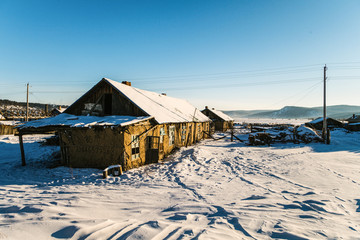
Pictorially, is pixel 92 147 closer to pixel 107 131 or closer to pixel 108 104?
pixel 107 131

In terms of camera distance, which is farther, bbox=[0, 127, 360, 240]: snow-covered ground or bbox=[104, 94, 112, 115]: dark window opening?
bbox=[104, 94, 112, 115]: dark window opening

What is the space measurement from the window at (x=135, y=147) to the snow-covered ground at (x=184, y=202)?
1.25 metres

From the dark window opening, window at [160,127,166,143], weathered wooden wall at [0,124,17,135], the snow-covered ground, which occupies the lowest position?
the snow-covered ground

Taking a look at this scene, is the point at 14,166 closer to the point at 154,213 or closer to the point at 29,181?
the point at 29,181

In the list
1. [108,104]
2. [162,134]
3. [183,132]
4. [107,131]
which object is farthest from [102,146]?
[183,132]

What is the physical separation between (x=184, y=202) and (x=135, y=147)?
6.06 metres

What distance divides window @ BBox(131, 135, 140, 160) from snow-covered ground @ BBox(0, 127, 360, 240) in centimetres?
125

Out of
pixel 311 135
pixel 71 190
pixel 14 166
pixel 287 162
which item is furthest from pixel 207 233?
pixel 311 135

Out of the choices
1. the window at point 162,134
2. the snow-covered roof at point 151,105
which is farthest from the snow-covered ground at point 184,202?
the snow-covered roof at point 151,105

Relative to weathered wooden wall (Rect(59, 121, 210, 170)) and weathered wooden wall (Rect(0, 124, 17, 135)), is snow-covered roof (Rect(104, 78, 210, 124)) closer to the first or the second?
weathered wooden wall (Rect(59, 121, 210, 170))

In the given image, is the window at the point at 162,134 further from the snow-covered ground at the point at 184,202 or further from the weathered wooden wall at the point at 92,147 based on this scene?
the weathered wooden wall at the point at 92,147

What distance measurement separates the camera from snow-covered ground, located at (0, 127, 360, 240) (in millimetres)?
4180

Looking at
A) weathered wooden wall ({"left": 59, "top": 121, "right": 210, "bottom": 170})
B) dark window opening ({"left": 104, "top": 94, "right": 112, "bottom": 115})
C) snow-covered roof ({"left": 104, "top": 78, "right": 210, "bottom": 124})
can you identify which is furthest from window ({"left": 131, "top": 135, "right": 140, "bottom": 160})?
dark window opening ({"left": 104, "top": 94, "right": 112, "bottom": 115})

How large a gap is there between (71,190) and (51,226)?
3.16 meters
